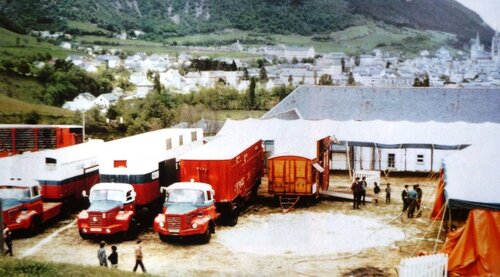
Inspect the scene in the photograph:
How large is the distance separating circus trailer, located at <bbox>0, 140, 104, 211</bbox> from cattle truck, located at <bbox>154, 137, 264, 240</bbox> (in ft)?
Result: 16.5

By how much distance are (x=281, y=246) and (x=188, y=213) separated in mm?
3307

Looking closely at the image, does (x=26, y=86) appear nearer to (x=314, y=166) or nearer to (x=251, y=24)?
(x=314, y=166)

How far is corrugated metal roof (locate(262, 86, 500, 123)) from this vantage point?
1442 inches

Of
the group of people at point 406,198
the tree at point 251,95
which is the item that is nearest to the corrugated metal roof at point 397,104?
the group of people at point 406,198

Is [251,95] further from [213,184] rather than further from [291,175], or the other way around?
[213,184]

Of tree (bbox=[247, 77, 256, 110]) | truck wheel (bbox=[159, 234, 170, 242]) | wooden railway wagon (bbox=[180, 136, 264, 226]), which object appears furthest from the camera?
tree (bbox=[247, 77, 256, 110])

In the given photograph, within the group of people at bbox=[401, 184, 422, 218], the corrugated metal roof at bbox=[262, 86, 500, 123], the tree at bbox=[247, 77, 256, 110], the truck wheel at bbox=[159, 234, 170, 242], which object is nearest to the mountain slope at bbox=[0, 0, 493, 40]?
the corrugated metal roof at bbox=[262, 86, 500, 123]

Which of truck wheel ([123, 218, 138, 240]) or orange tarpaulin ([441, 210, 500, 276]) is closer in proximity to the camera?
orange tarpaulin ([441, 210, 500, 276])

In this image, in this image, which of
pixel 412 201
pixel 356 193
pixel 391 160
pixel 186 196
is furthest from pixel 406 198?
pixel 391 160

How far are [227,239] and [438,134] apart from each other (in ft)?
57.4

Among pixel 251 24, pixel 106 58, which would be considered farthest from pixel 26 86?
pixel 251 24

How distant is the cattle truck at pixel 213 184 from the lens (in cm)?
1656

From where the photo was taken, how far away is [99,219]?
55.0ft

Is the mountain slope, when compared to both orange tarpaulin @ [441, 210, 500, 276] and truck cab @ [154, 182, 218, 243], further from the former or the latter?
orange tarpaulin @ [441, 210, 500, 276]
